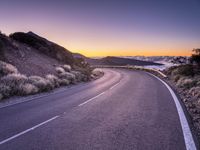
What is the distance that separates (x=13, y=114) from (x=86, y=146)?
4.70 metres

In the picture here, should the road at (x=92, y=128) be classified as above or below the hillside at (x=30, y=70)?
below

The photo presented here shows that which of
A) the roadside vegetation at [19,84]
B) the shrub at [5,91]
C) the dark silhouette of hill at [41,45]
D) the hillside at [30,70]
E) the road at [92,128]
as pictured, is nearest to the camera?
the road at [92,128]

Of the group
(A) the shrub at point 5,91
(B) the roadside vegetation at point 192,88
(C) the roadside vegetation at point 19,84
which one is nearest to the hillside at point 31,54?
(C) the roadside vegetation at point 19,84

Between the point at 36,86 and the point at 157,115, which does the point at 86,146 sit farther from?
the point at 36,86

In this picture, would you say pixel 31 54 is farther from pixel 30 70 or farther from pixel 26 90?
pixel 26 90

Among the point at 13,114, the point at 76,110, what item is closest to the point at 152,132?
the point at 76,110

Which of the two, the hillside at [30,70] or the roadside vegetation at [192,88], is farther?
the hillside at [30,70]

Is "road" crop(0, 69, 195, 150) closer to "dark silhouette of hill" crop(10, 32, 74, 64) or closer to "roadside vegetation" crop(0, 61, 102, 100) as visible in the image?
"roadside vegetation" crop(0, 61, 102, 100)

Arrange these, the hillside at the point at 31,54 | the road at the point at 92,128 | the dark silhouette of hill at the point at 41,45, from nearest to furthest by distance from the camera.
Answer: the road at the point at 92,128 < the hillside at the point at 31,54 < the dark silhouette of hill at the point at 41,45

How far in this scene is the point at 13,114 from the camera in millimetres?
9062

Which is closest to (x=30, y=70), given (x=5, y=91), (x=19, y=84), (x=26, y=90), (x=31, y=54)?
(x=19, y=84)

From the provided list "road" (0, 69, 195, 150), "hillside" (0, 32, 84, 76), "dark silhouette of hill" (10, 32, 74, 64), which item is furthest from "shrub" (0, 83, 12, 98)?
"dark silhouette of hill" (10, 32, 74, 64)

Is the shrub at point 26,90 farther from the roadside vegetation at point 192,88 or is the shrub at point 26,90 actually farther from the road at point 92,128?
the roadside vegetation at point 192,88

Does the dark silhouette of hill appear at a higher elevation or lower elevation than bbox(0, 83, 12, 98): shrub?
higher
